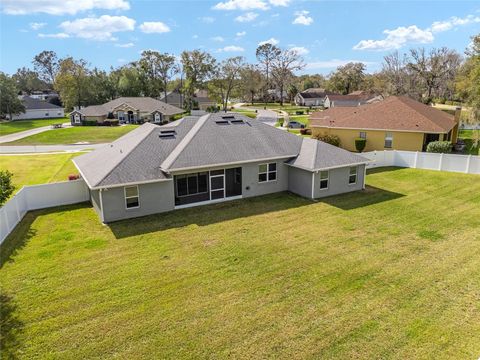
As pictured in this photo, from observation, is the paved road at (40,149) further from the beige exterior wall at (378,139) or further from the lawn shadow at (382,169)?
the lawn shadow at (382,169)

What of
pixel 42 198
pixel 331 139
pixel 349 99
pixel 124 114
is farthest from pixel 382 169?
pixel 349 99

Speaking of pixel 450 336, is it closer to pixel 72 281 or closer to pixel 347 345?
pixel 347 345

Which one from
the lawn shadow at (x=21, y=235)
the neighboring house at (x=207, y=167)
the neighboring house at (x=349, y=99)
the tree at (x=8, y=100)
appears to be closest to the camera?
the lawn shadow at (x=21, y=235)

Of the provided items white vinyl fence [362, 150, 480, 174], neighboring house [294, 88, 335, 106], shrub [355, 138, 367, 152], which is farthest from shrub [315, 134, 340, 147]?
neighboring house [294, 88, 335, 106]

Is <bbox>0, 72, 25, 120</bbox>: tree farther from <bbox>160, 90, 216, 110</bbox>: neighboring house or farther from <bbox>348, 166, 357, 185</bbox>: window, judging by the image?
<bbox>348, 166, 357, 185</bbox>: window

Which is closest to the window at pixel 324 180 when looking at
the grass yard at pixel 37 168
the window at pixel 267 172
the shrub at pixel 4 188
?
the window at pixel 267 172
